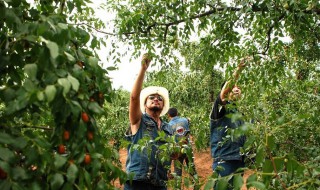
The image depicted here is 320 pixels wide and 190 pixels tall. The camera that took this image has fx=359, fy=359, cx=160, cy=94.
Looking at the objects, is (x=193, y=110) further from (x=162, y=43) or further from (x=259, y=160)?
(x=259, y=160)

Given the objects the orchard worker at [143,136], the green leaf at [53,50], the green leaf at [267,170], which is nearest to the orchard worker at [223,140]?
the orchard worker at [143,136]

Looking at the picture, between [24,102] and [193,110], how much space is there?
986 centimetres

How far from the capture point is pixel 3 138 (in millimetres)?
923

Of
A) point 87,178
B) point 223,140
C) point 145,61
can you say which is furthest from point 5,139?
point 223,140

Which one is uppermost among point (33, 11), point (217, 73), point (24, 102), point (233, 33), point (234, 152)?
point (217, 73)

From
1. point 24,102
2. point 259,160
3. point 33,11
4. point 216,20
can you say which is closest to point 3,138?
point 24,102

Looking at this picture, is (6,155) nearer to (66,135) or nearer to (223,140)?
(66,135)

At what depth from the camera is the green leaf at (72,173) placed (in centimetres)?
95

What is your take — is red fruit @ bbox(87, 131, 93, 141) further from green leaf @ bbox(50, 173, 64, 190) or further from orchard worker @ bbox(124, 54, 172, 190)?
orchard worker @ bbox(124, 54, 172, 190)

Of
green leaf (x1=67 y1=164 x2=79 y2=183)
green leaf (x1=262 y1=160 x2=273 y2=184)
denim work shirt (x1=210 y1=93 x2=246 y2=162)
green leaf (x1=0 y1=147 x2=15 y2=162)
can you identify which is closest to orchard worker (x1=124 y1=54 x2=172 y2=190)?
denim work shirt (x1=210 y1=93 x2=246 y2=162)

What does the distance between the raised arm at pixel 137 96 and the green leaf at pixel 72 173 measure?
1.75 m

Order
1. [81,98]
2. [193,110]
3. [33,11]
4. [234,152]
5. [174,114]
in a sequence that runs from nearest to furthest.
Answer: [81,98] → [33,11] → [234,152] → [174,114] → [193,110]

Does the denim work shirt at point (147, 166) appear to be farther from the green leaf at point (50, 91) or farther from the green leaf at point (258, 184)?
the green leaf at point (50, 91)

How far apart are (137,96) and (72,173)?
5.92 ft
